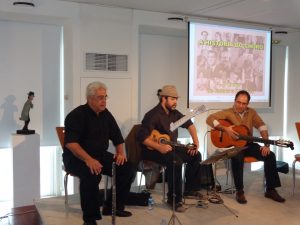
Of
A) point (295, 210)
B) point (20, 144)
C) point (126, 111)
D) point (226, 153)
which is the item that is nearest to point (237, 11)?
point (126, 111)

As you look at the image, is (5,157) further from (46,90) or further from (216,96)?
(216,96)

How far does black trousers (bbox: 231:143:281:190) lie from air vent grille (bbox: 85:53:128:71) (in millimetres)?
1650

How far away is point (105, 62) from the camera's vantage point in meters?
4.09

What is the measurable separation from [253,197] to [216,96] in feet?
5.10

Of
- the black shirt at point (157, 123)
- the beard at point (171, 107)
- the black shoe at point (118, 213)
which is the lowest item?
the black shoe at point (118, 213)

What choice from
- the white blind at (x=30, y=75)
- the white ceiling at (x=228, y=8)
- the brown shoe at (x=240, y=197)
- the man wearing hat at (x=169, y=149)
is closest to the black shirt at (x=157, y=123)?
the man wearing hat at (x=169, y=149)

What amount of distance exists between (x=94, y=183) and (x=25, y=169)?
123 cm

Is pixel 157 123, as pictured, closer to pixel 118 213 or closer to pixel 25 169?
pixel 118 213

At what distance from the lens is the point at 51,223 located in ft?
9.53

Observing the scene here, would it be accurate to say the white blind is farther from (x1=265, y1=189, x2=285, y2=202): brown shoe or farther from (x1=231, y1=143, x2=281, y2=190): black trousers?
(x1=265, y1=189, x2=285, y2=202): brown shoe

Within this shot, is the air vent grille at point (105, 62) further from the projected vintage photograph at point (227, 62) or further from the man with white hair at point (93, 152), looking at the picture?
the man with white hair at point (93, 152)

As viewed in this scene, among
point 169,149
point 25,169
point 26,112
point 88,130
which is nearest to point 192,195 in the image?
point 169,149

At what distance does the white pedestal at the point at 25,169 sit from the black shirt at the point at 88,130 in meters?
0.90

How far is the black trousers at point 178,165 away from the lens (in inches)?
128
